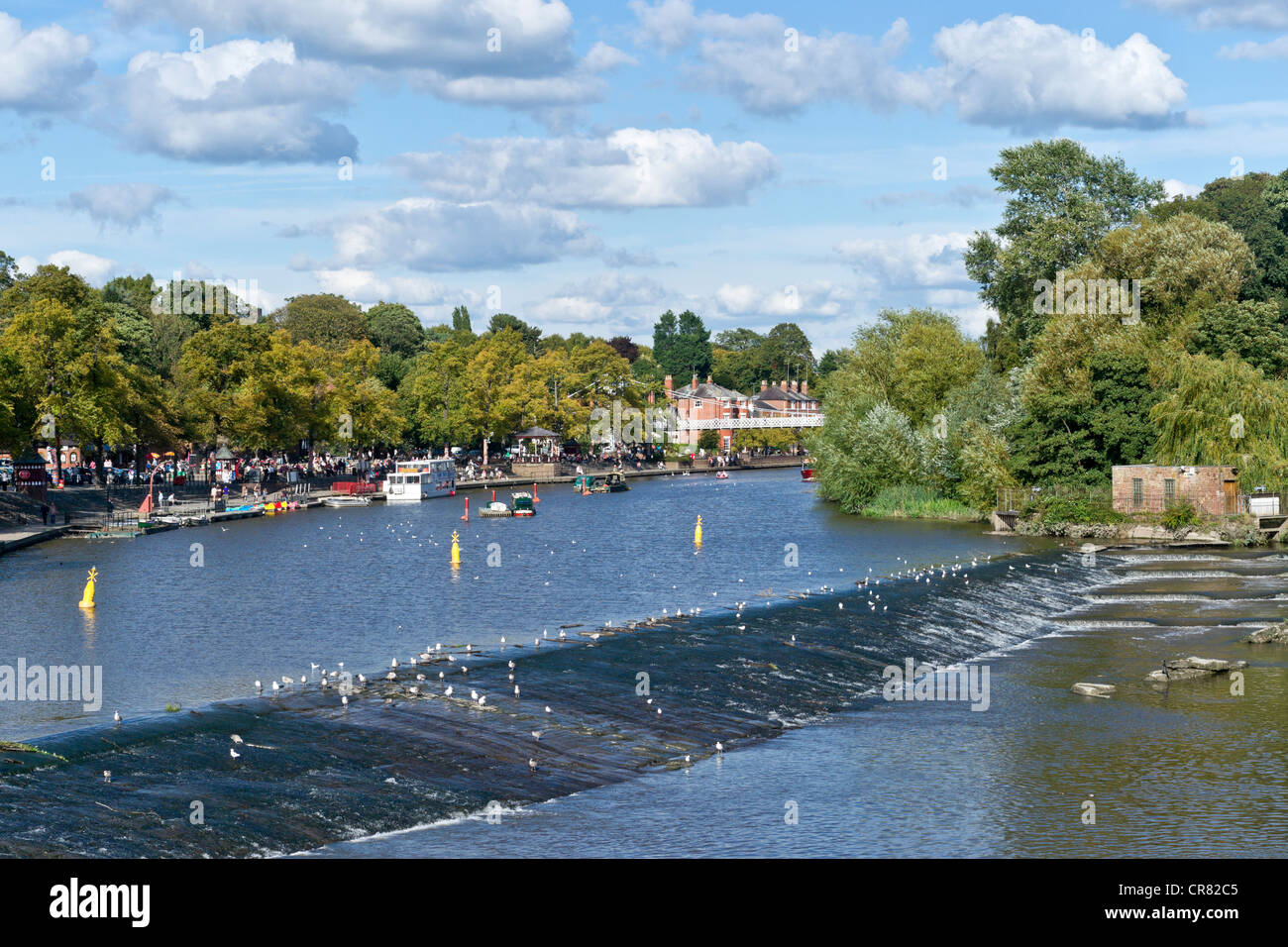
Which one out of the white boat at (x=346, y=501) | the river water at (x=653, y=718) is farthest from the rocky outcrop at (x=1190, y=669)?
the white boat at (x=346, y=501)

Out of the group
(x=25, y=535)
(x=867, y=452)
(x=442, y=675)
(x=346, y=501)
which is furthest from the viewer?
(x=346, y=501)

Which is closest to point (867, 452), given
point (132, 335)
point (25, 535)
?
point (25, 535)

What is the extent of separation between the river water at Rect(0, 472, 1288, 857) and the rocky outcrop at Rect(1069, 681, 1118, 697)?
0.62 m

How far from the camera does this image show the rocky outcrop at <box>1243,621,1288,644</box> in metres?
45.2

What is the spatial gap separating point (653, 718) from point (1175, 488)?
57.4 m

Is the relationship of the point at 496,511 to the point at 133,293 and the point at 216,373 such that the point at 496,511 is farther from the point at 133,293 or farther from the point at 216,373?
the point at 133,293

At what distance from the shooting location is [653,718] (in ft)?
109

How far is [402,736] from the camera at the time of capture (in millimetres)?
29562

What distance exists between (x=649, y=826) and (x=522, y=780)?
145 inches

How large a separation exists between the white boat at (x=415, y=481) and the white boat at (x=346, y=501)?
4.08 m

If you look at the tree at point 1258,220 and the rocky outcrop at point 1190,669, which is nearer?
the rocky outcrop at point 1190,669

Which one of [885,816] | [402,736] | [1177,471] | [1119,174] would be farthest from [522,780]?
[1119,174]

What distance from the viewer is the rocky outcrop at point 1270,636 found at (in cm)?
4525

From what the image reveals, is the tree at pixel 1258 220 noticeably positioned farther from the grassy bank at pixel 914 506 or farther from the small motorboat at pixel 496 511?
the small motorboat at pixel 496 511
